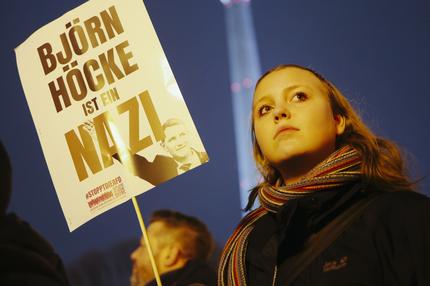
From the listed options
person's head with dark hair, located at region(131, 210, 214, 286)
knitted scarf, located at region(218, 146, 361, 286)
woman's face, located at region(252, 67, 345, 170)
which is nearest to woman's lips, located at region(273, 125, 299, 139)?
woman's face, located at region(252, 67, 345, 170)

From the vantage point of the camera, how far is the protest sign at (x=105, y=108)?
1410 mm

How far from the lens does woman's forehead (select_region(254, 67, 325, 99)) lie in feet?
4.29

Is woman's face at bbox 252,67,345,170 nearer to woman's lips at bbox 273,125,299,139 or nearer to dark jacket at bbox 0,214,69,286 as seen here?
woman's lips at bbox 273,125,299,139

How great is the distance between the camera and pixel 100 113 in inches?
59.2

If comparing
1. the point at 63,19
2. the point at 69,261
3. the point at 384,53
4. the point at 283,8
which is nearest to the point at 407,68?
the point at 384,53

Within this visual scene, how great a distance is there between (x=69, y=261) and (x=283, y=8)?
210cm

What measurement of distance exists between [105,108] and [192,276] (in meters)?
1.13

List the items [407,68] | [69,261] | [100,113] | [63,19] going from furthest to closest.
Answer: [69,261], [407,68], [63,19], [100,113]

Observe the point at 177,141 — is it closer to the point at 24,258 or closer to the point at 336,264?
the point at 336,264

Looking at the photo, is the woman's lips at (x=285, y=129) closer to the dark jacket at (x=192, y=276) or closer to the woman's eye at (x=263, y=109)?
the woman's eye at (x=263, y=109)

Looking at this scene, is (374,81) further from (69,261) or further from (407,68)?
(69,261)

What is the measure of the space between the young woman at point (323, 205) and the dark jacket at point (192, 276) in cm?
106

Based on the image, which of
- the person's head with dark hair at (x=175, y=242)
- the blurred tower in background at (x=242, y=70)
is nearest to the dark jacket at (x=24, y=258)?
the person's head with dark hair at (x=175, y=242)

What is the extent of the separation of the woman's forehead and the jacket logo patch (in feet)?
1.48
